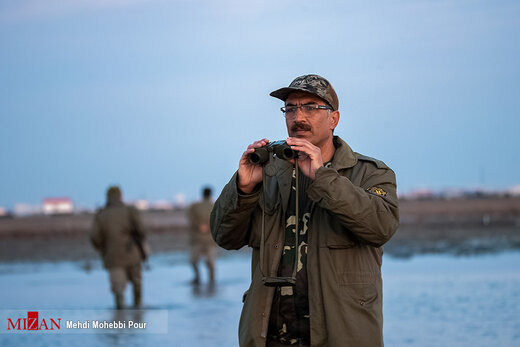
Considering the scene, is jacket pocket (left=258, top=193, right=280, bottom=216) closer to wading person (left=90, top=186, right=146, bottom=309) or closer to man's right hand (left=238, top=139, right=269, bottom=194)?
man's right hand (left=238, top=139, right=269, bottom=194)

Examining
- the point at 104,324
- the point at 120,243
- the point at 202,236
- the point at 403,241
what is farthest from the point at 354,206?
the point at 403,241

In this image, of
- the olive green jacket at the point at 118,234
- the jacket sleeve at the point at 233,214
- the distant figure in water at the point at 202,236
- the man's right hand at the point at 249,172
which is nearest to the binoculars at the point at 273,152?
the man's right hand at the point at 249,172

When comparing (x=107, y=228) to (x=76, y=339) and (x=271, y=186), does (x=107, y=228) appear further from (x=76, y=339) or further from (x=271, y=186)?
(x=271, y=186)

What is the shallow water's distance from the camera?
10320 mm

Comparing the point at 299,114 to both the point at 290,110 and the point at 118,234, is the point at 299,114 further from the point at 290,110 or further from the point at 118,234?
the point at 118,234

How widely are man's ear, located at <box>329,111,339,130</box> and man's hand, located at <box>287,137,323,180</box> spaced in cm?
39

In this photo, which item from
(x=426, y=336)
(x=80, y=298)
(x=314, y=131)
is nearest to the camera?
(x=314, y=131)

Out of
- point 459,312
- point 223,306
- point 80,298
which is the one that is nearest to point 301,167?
point 459,312

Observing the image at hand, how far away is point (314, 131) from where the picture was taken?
171 inches

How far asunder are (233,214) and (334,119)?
74cm

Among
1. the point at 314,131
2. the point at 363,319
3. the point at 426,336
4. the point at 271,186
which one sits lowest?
the point at 426,336

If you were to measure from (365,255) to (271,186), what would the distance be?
23.8 inches

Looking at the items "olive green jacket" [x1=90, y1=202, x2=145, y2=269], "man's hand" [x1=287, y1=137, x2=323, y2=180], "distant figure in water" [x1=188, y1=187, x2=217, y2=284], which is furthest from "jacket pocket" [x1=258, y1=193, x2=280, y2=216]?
"distant figure in water" [x1=188, y1=187, x2=217, y2=284]

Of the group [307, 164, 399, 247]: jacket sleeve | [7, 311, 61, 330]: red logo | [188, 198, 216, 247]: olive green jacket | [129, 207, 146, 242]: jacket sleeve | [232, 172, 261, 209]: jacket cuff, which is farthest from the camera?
[188, 198, 216, 247]: olive green jacket
